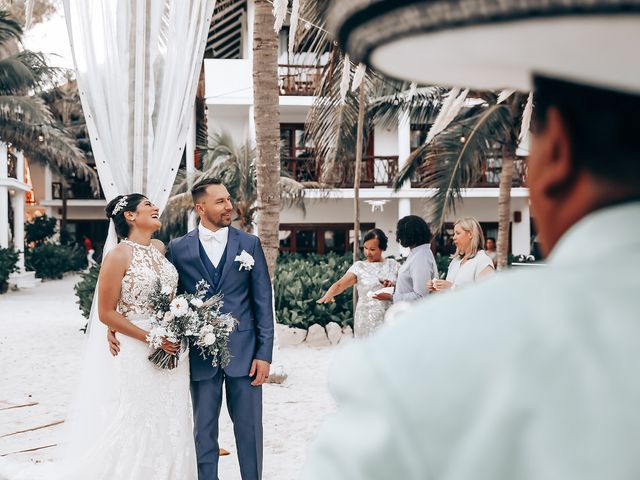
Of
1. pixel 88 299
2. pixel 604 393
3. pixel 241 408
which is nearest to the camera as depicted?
pixel 604 393

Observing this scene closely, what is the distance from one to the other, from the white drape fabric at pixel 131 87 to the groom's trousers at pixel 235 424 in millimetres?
1069

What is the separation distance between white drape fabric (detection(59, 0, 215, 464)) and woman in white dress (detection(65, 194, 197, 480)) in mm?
637

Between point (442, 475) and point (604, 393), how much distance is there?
0.59ft

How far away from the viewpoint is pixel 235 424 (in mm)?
4855

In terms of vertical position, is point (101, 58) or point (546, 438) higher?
point (101, 58)

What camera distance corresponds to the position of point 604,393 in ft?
2.50

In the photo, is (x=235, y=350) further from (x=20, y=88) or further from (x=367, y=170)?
(x=367, y=170)

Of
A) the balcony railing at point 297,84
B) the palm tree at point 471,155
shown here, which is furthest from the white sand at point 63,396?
the balcony railing at point 297,84

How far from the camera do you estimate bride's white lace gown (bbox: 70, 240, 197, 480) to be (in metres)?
4.79

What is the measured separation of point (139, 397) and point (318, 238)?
20542 millimetres

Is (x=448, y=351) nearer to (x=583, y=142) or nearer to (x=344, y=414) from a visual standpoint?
(x=344, y=414)

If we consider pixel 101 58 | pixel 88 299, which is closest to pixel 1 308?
pixel 88 299

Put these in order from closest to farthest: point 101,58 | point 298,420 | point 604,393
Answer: point 604,393
point 101,58
point 298,420

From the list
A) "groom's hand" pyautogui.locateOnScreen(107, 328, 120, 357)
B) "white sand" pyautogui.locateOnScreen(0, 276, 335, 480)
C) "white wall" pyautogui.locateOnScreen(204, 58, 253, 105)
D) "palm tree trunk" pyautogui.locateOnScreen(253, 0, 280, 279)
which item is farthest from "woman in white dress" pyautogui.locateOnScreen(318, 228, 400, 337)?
"white wall" pyautogui.locateOnScreen(204, 58, 253, 105)
